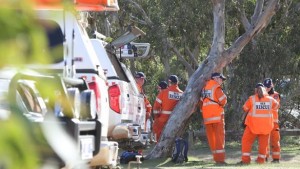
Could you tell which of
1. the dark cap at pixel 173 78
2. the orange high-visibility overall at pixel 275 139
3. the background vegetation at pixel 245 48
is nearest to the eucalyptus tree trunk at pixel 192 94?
the dark cap at pixel 173 78

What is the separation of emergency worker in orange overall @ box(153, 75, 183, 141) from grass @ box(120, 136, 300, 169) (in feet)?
3.58

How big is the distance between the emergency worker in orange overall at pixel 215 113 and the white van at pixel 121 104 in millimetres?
2905

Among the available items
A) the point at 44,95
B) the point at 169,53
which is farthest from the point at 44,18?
the point at 169,53

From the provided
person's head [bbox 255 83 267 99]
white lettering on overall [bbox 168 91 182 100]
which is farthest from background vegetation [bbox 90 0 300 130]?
person's head [bbox 255 83 267 99]

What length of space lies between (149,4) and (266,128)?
47.3 feet

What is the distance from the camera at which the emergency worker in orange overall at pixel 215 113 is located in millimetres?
16062

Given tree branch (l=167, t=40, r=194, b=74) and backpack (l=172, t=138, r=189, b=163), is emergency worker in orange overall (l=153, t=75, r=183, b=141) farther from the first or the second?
tree branch (l=167, t=40, r=194, b=74)

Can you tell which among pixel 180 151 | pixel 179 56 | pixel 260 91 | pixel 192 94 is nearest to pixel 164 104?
pixel 192 94

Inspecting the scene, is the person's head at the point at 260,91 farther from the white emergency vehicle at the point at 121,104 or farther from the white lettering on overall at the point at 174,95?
the white emergency vehicle at the point at 121,104

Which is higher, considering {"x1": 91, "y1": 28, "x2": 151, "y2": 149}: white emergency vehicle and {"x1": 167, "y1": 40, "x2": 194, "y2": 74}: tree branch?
{"x1": 167, "y1": 40, "x2": 194, "y2": 74}: tree branch

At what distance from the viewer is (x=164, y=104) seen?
18.6m

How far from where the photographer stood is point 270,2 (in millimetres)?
18906

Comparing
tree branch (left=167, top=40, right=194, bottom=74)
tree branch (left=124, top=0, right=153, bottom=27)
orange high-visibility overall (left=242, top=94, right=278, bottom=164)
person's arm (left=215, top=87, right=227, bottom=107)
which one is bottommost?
orange high-visibility overall (left=242, top=94, right=278, bottom=164)

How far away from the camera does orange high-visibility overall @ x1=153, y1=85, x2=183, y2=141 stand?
727 inches
